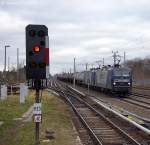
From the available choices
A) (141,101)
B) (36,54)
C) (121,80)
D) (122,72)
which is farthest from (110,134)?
(122,72)

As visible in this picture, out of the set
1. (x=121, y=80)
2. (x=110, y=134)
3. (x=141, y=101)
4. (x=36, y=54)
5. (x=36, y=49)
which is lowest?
(x=110, y=134)

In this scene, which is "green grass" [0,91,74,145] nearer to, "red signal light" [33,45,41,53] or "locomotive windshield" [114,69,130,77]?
"red signal light" [33,45,41,53]

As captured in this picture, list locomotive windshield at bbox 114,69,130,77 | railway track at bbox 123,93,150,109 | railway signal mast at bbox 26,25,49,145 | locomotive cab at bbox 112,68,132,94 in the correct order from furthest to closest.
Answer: locomotive windshield at bbox 114,69,130,77 < locomotive cab at bbox 112,68,132,94 < railway track at bbox 123,93,150,109 < railway signal mast at bbox 26,25,49,145

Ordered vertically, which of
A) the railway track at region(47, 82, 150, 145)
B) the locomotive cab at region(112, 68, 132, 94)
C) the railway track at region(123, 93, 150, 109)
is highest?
the locomotive cab at region(112, 68, 132, 94)

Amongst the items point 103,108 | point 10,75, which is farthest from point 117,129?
point 10,75

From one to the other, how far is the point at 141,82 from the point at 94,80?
3212 cm

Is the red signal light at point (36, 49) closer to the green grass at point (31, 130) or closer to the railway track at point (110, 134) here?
the green grass at point (31, 130)

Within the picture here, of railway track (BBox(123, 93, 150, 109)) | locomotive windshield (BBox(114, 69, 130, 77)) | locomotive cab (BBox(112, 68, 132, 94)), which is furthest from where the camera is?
locomotive windshield (BBox(114, 69, 130, 77))

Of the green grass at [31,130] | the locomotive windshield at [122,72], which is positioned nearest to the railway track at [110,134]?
the green grass at [31,130]

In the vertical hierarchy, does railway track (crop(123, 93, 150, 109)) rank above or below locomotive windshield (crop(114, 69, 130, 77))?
below

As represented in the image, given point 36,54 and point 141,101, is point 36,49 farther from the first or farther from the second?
point 141,101

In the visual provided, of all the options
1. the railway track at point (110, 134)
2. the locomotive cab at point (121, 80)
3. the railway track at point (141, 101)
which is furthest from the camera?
the locomotive cab at point (121, 80)

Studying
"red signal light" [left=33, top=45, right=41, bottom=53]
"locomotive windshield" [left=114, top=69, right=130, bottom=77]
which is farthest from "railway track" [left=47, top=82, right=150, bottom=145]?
"locomotive windshield" [left=114, top=69, right=130, bottom=77]

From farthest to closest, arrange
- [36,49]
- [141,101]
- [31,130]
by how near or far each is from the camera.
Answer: [141,101]
[31,130]
[36,49]
